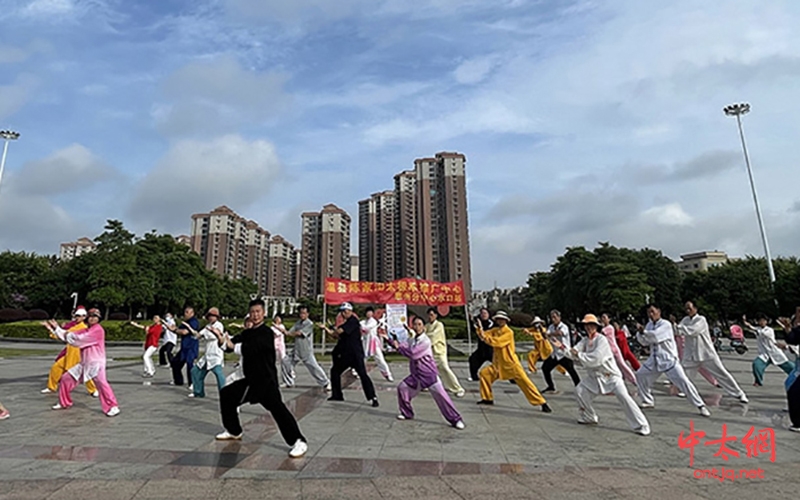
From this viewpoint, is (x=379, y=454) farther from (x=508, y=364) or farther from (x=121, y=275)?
(x=121, y=275)

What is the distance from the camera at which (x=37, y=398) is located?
27.5 ft

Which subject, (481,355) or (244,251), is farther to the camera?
(244,251)

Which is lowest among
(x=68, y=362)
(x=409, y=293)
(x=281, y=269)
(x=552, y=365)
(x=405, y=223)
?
(x=552, y=365)

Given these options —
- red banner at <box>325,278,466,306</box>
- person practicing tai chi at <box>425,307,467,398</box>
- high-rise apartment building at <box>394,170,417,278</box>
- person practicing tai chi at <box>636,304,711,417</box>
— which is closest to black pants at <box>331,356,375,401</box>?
person practicing tai chi at <box>425,307,467,398</box>

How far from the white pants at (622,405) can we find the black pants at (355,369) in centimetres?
339

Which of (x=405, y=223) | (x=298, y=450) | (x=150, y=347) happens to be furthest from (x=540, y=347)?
(x=405, y=223)

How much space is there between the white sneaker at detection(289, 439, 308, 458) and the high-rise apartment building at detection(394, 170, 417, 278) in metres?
74.0

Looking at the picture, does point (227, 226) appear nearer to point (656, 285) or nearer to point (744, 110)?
point (656, 285)

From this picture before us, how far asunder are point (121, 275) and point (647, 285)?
1846 inches

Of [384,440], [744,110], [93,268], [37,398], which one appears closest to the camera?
[384,440]

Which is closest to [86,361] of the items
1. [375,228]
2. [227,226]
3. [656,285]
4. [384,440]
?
[384,440]

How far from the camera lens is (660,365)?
291 inches

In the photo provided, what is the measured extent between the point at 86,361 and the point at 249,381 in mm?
3965

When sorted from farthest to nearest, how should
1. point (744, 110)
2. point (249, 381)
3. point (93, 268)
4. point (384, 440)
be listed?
point (93, 268)
point (744, 110)
point (384, 440)
point (249, 381)
